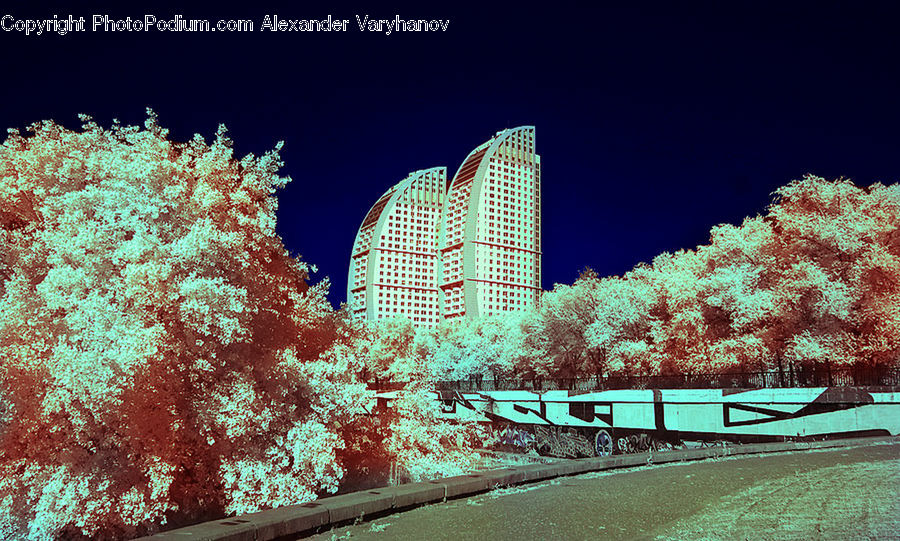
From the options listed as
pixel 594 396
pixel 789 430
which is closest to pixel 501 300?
pixel 594 396

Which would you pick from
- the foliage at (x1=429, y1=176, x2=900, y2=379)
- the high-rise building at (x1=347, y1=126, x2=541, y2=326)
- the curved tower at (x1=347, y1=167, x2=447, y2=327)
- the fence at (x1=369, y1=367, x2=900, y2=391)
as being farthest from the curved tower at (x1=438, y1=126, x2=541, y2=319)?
the fence at (x1=369, y1=367, x2=900, y2=391)

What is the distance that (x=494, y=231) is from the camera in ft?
527

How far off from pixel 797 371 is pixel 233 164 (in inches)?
1013

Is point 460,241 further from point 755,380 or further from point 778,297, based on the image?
point 755,380

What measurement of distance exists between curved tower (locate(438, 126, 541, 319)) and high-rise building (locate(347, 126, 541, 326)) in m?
0.23

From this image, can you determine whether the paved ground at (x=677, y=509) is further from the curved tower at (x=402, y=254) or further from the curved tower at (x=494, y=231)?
the curved tower at (x=402, y=254)

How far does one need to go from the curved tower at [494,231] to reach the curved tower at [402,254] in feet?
61.9

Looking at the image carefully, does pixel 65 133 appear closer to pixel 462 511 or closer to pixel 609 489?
pixel 462 511

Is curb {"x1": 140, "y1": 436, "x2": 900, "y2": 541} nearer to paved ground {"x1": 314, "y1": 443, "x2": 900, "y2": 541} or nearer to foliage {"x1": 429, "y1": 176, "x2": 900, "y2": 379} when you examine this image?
paved ground {"x1": 314, "y1": 443, "x2": 900, "y2": 541}

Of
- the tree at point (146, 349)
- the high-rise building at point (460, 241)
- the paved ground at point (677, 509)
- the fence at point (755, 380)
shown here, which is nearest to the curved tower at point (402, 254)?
the high-rise building at point (460, 241)

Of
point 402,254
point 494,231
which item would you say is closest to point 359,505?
point 494,231

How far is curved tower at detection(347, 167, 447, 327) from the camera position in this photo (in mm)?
175625

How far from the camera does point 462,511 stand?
9.83 m

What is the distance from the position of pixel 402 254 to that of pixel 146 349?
168 m
